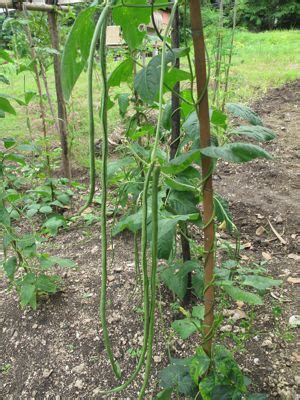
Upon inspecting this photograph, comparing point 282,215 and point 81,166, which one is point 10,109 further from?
point 81,166

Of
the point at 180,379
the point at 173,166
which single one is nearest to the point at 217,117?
the point at 173,166

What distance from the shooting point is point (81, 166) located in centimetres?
328

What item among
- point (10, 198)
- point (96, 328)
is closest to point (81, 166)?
point (10, 198)

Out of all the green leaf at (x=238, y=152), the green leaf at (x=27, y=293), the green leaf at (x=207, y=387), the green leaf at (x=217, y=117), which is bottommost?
the green leaf at (x=27, y=293)

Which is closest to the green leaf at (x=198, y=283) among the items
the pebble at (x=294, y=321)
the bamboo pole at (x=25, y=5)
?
the pebble at (x=294, y=321)

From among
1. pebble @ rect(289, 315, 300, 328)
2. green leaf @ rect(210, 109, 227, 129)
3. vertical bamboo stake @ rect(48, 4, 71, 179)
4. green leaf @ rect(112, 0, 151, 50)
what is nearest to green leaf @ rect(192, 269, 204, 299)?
pebble @ rect(289, 315, 300, 328)

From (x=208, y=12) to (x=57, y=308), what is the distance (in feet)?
11.7

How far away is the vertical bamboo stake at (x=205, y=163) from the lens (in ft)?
2.34

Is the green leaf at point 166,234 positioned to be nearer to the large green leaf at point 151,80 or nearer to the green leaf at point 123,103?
the large green leaf at point 151,80

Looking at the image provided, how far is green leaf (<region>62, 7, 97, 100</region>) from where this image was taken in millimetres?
617

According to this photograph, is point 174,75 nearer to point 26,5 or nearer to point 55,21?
point 26,5

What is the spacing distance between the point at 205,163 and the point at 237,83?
4.83 metres

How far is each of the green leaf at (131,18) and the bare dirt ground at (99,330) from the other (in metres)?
0.88

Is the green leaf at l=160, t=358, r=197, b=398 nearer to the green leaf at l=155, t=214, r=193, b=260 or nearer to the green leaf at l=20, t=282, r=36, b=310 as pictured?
the green leaf at l=155, t=214, r=193, b=260
